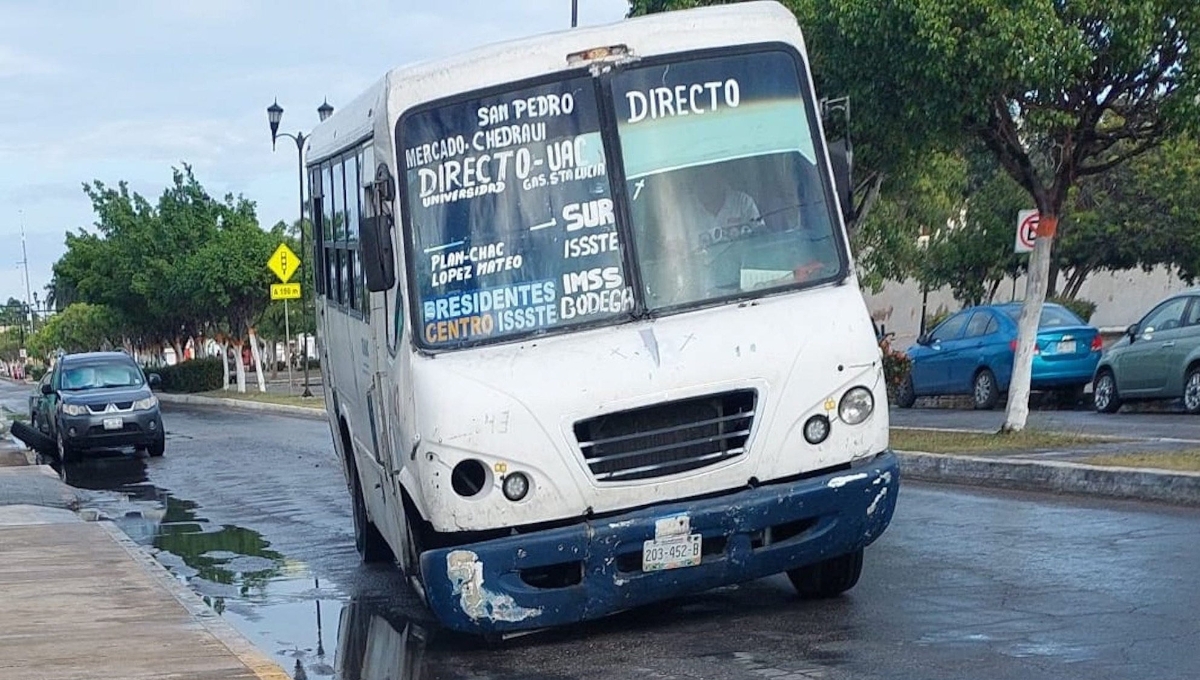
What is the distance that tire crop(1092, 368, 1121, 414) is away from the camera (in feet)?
69.3

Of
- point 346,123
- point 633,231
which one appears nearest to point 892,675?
point 633,231

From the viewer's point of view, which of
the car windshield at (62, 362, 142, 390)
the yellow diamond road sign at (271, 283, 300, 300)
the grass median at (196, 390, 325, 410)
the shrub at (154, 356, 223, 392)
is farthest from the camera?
the shrub at (154, 356, 223, 392)

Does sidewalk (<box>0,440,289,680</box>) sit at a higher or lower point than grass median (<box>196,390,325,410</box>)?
lower

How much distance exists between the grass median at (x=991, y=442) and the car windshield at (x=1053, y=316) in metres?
5.88

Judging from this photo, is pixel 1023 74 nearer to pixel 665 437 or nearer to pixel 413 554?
pixel 665 437

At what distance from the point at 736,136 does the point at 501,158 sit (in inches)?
47.8

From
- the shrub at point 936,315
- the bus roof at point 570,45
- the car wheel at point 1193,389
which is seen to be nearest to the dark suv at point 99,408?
the car wheel at point 1193,389

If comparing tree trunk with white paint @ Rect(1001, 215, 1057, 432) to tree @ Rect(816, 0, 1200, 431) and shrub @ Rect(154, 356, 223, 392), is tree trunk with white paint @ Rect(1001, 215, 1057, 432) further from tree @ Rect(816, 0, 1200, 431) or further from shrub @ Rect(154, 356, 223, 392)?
shrub @ Rect(154, 356, 223, 392)

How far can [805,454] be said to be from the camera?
26.6ft

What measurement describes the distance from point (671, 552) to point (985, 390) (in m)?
16.7

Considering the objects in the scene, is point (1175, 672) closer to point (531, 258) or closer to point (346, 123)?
point (531, 258)

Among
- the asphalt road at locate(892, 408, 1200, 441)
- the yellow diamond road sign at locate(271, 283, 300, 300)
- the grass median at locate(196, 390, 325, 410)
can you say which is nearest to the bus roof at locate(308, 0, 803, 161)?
the asphalt road at locate(892, 408, 1200, 441)

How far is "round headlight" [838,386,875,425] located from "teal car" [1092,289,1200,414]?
12.5 metres

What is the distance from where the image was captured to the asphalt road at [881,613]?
737cm
